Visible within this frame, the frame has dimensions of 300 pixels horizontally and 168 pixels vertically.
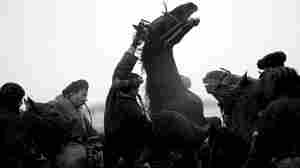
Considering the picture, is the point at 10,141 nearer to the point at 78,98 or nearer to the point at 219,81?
the point at 78,98

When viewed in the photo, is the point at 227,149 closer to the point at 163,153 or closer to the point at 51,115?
the point at 163,153

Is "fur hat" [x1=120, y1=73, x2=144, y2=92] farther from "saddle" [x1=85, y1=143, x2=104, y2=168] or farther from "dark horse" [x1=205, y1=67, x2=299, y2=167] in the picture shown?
"dark horse" [x1=205, y1=67, x2=299, y2=167]

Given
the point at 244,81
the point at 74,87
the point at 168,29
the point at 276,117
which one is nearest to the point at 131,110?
the point at 168,29

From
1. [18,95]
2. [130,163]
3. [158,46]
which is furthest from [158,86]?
[18,95]

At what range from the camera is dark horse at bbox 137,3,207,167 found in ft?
22.0

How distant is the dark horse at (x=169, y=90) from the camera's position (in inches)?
264

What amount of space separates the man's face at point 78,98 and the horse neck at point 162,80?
1.15m

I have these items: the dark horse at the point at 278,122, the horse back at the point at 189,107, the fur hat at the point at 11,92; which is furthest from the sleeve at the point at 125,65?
Answer: the dark horse at the point at 278,122

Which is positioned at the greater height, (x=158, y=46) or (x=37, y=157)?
(x=158, y=46)

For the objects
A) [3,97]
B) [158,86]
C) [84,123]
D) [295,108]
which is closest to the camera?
[295,108]

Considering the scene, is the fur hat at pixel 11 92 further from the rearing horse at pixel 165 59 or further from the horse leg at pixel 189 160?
the horse leg at pixel 189 160

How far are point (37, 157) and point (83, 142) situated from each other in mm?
901

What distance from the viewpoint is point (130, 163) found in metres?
6.53

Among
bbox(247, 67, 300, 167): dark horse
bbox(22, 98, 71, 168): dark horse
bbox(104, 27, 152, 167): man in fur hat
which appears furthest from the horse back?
bbox(22, 98, 71, 168): dark horse
